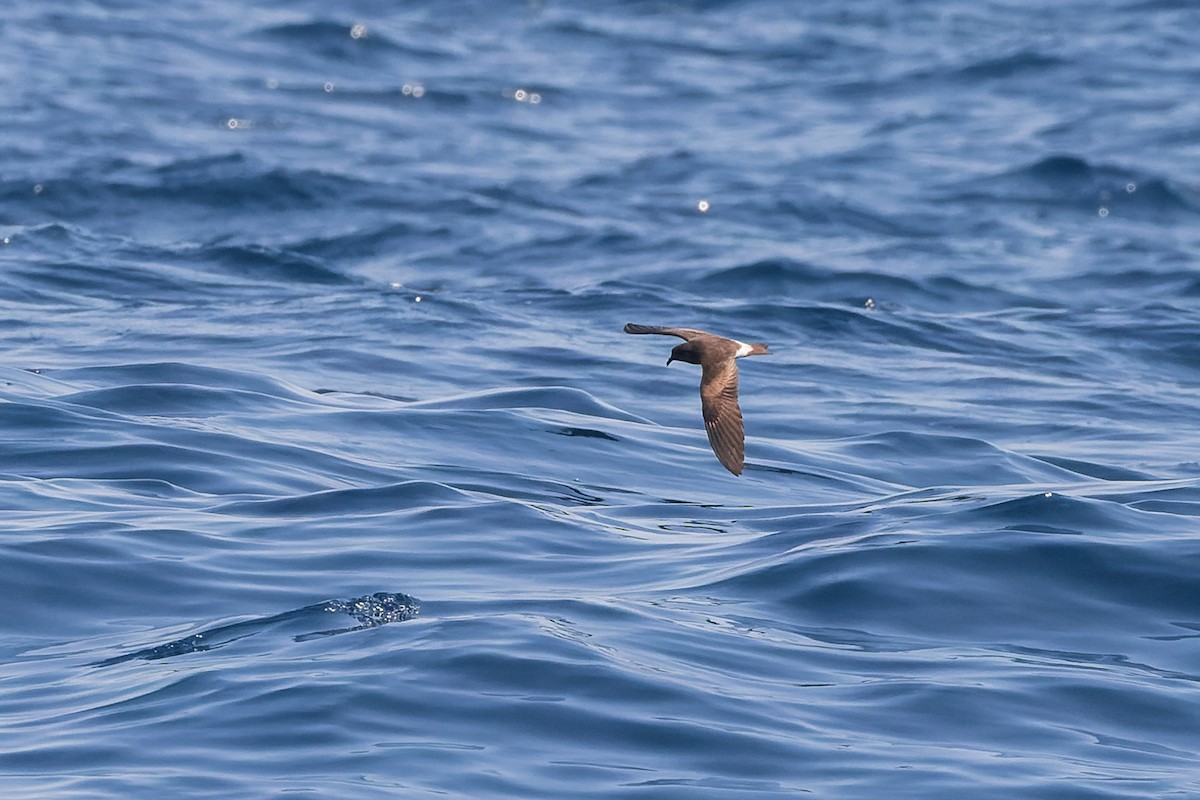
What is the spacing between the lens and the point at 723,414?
26.1ft

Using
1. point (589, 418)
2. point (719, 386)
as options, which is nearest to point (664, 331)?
point (719, 386)

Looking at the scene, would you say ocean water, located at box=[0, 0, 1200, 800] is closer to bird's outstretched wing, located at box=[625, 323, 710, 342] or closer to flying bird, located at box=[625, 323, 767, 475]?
flying bird, located at box=[625, 323, 767, 475]

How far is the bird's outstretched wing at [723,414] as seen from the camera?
7.54 metres

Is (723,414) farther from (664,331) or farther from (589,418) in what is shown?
(589,418)

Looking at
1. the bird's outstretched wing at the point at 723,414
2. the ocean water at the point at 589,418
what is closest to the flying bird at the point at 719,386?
the bird's outstretched wing at the point at 723,414

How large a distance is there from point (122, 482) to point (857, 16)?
2081cm

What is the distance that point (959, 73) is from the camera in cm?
2505

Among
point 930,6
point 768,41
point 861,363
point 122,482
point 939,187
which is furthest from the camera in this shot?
point 930,6

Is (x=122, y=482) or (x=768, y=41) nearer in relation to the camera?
(x=122, y=482)

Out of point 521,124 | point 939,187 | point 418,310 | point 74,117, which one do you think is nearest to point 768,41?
point 521,124

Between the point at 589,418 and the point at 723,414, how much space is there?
12.8ft

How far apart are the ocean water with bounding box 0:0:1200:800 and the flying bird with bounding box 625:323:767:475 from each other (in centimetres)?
76

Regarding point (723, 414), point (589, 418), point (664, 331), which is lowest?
point (589, 418)

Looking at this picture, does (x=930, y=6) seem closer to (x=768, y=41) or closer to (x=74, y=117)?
(x=768, y=41)
